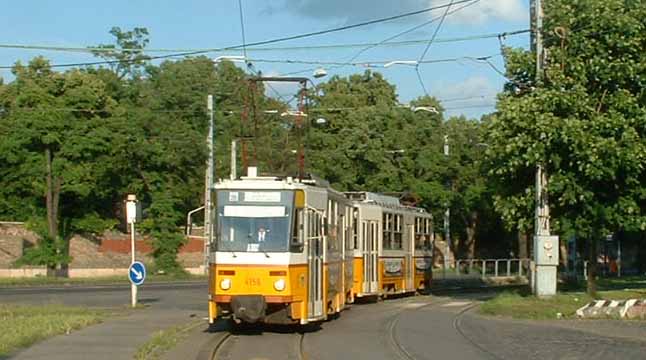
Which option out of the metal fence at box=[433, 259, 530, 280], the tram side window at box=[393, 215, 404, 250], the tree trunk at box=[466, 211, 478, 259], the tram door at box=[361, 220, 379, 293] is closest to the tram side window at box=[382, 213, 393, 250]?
the tram side window at box=[393, 215, 404, 250]

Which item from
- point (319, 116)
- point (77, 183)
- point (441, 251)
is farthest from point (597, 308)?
point (319, 116)

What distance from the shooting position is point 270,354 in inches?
718

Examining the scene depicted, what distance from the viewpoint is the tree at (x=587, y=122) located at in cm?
2861

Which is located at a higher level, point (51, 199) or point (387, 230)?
point (51, 199)

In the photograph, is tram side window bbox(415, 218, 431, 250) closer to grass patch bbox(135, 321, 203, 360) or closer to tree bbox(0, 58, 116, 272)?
grass patch bbox(135, 321, 203, 360)

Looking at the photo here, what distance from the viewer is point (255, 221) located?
2073 centimetres

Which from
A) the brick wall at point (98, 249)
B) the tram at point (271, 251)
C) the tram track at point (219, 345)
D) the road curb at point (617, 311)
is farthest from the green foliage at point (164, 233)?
the tram track at point (219, 345)

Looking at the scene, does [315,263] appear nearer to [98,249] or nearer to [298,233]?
[298,233]

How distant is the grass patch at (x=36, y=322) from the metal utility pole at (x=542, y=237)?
12.2 metres

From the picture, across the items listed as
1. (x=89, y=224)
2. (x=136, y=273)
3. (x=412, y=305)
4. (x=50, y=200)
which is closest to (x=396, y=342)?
(x=136, y=273)

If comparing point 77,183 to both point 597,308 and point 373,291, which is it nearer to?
point 373,291

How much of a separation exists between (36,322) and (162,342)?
4306 mm

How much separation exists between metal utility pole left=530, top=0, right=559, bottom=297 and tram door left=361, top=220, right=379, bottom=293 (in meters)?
4.60

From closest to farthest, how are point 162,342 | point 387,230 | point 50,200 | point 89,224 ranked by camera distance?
point 162,342, point 387,230, point 50,200, point 89,224
